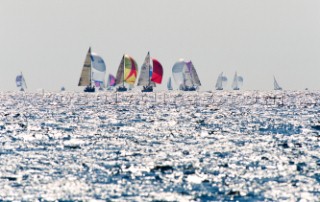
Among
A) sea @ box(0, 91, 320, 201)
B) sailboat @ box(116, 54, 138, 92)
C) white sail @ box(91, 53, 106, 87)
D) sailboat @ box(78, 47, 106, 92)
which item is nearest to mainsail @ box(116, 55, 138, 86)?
sailboat @ box(116, 54, 138, 92)

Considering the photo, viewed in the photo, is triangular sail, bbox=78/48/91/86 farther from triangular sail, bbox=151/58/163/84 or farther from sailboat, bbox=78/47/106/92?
triangular sail, bbox=151/58/163/84

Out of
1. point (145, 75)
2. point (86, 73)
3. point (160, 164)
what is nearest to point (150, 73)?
point (145, 75)

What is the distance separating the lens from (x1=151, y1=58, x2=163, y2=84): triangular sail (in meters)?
185

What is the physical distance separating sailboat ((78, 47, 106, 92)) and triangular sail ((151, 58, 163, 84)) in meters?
14.3

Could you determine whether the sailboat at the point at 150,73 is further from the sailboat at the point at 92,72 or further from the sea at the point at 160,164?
the sea at the point at 160,164

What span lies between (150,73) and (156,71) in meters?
8.67

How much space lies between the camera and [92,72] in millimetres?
190375

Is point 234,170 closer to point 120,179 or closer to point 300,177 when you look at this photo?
point 300,177

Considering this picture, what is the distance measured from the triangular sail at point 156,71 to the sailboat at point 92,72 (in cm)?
1426

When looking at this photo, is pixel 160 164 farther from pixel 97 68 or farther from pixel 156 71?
pixel 97 68

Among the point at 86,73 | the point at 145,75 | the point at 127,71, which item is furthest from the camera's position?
the point at 145,75

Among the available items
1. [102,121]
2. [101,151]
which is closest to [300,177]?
[101,151]

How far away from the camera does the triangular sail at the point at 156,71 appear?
184663mm

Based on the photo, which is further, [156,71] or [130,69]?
[156,71]
